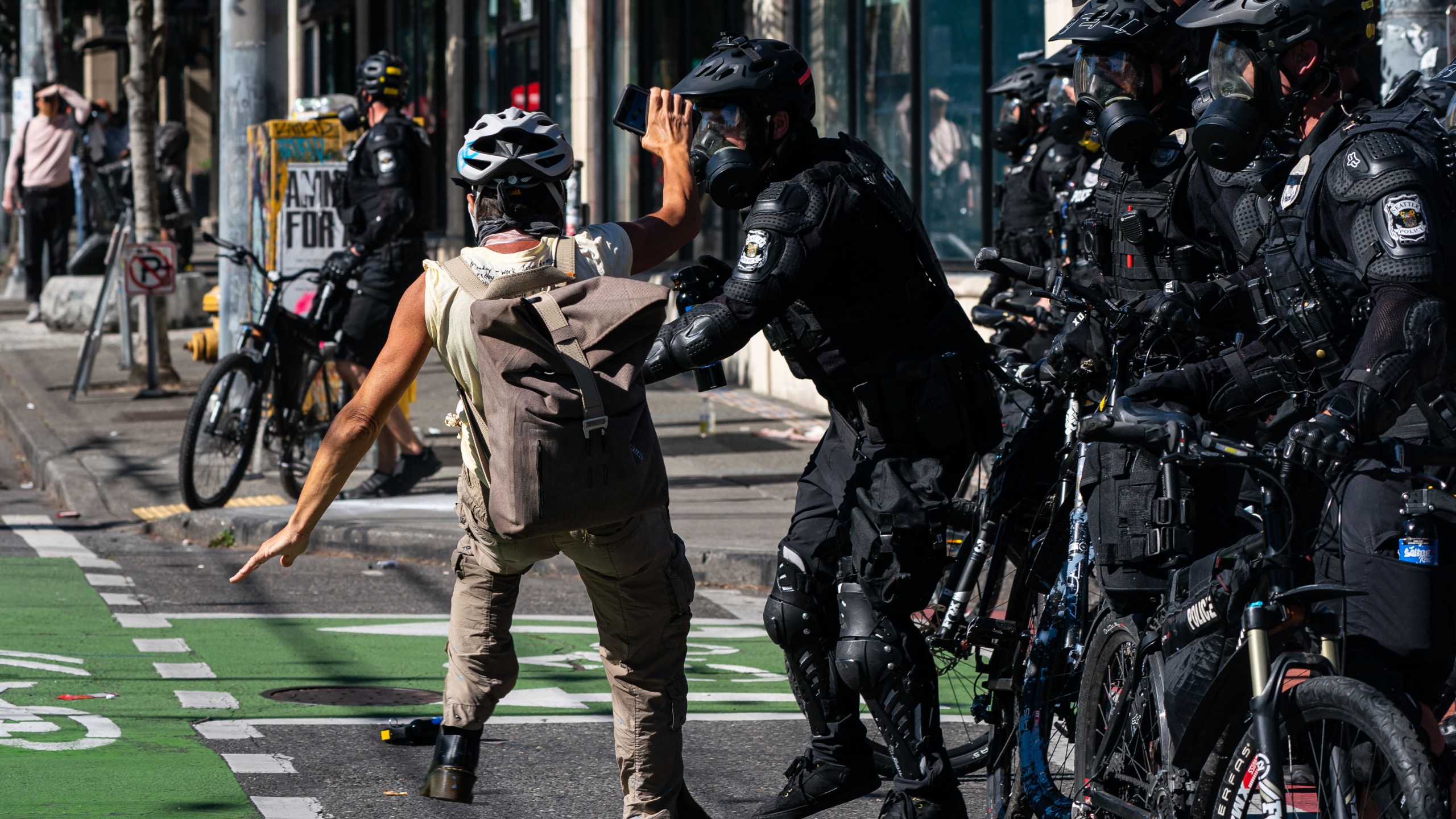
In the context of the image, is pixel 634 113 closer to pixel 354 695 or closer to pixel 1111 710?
pixel 1111 710

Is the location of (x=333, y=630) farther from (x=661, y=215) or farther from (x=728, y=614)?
(x=661, y=215)

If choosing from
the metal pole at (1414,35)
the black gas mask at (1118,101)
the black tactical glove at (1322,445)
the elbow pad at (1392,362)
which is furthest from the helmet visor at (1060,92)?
the black tactical glove at (1322,445)

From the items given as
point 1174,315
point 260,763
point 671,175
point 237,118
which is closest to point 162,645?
point 260,763

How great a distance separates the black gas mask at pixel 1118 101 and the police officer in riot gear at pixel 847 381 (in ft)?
2.07

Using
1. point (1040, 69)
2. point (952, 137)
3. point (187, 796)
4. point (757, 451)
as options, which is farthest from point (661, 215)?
point (952, 137)

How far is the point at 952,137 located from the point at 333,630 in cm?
763

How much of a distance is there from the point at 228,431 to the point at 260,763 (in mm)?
5220

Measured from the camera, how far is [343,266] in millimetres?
10828

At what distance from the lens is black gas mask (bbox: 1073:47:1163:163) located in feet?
16.7

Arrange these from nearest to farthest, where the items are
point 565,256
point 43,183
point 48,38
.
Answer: point 565,256 < point 43,183 < point 48,38

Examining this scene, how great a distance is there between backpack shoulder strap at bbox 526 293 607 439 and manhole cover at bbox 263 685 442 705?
2.55 metres

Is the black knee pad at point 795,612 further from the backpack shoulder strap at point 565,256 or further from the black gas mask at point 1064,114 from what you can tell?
the black gas mask at point 1064,114

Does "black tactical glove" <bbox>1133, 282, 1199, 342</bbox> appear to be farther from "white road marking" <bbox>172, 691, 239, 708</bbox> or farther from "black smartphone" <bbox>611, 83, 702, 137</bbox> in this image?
"white road marking" <bbox>172, 691, 239, 708</bbox>

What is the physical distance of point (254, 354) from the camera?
1060 cm
